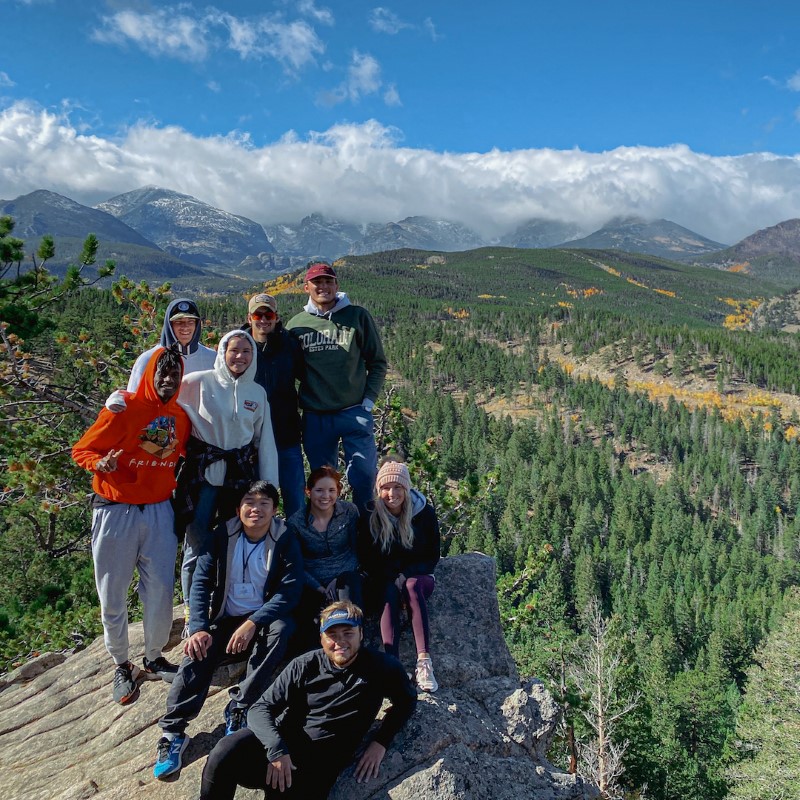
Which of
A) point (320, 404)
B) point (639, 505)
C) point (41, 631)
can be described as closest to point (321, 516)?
point (320, 404)

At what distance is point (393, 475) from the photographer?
543 cm

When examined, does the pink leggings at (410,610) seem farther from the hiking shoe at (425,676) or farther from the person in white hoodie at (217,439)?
the person in white hoodie at (217,439)

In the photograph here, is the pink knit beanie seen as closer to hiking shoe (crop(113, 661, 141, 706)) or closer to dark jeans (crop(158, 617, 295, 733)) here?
dark jeans (crop(158, 617, 295, 733))

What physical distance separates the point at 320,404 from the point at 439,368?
153m

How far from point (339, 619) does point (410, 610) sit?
151cm

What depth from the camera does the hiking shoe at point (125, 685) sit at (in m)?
5.02

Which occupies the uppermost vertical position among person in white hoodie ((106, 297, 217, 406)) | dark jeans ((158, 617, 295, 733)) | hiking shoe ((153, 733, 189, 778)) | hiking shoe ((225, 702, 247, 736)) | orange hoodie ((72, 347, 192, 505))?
person in white hoodie ((106, 297, 217, 406))

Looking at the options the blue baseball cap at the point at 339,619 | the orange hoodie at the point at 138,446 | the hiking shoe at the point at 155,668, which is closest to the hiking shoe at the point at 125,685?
the hiking shoe at the point at 155,668

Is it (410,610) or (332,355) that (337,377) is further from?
(410,610)

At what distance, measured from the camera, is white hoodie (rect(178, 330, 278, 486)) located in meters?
5.02

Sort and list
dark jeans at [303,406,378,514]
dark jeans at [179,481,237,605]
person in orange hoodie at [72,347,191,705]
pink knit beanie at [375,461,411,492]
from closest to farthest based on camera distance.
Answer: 1. person in orange hoodie at [72,347,191,705]
2. dark jeans at [179,481,237,605]
3. pink knit beanie at [375,461,411,492]
4. dark jeans at [303,406,378,514]

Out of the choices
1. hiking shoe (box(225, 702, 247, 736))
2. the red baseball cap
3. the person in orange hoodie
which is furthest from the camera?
the red baseball cap

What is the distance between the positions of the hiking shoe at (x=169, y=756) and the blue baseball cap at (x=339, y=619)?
1530 millimetres

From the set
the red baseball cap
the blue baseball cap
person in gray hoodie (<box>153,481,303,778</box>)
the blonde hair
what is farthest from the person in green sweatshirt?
the blue baseball cap
